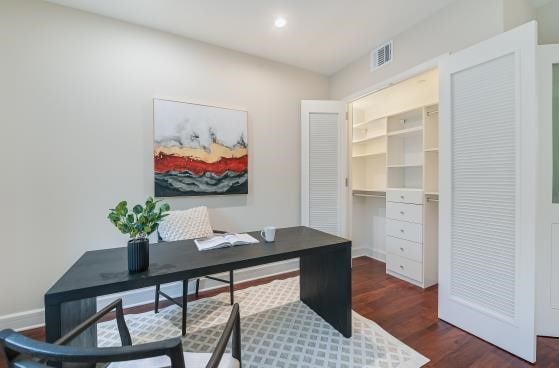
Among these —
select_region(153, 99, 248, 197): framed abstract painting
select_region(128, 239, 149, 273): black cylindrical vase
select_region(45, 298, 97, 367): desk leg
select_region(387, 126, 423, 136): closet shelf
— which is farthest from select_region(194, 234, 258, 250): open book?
select_region(387, 126, 423, 136): closet shelf

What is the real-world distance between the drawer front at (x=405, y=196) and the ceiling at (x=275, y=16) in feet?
5.65

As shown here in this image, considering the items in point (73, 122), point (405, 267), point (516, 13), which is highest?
point (516, 13)

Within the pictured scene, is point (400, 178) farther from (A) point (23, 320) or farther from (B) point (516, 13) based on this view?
(A) point (23, 320)

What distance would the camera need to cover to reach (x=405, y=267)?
9.48 ft

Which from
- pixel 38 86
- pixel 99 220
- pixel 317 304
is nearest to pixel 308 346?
pixel 317 304

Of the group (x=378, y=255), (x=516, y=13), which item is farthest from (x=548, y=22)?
(x=378, y=255)

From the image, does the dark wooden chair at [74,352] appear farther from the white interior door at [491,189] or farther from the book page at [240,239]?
the white interior door at [491,189]

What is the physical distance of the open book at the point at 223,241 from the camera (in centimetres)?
171

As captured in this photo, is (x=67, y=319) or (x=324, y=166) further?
(x=324, y=166)

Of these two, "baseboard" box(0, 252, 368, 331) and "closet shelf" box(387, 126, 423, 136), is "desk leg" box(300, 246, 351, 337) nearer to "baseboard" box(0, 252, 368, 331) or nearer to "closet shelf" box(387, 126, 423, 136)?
"baseboard" box(0, 252, 368, 331)

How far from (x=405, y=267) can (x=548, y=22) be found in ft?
8.52

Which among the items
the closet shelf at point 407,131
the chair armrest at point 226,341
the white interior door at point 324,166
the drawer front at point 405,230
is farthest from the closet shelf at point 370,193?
the chair armrest at point 226,341

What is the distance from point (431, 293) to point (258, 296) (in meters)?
1.79

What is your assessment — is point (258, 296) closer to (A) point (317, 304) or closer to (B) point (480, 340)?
(A) point (317, 304)
